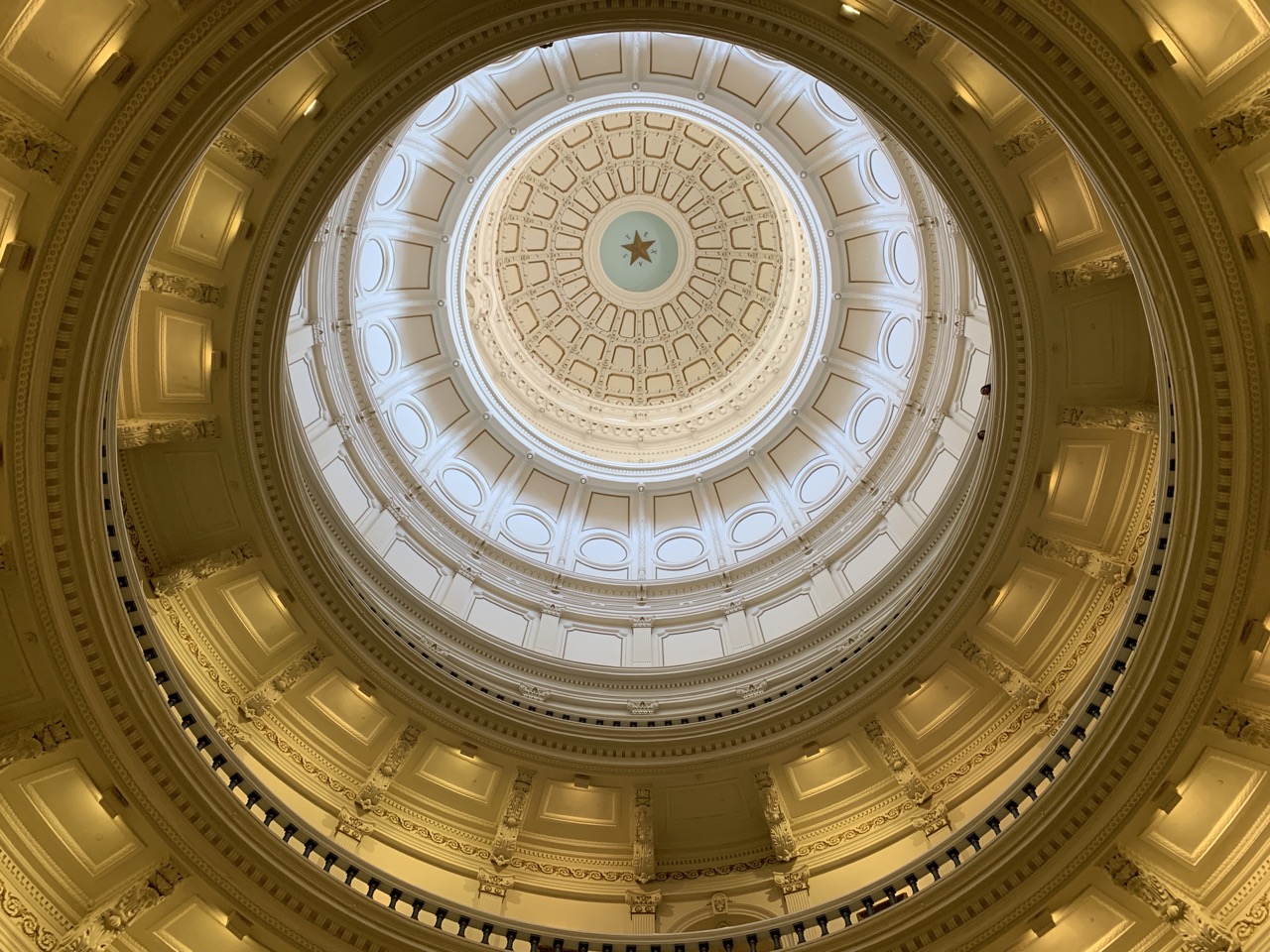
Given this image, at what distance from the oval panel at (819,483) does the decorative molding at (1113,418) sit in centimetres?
893

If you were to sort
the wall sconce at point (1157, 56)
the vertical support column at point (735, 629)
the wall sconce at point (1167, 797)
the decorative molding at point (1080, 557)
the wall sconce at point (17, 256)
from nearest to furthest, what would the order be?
the wall sconce at point (1157, 56) < the wall sconce at point (17, 256) < the wall sconce at point (1167, 797) < the decorative molding at point (1080, 557) < the vertical support column at point (735, 629)

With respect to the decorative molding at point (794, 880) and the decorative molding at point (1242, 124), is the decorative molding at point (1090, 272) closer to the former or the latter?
the decorative molding at point (1242, 124)

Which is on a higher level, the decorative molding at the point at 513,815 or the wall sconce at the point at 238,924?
the decorative molding at the point at 513,815

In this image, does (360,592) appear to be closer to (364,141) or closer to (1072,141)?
(364,141)

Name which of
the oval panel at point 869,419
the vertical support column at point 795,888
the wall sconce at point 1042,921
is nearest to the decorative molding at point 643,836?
the vertical support column at point 795,888

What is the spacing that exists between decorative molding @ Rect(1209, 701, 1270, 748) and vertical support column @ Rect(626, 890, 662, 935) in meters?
9.66

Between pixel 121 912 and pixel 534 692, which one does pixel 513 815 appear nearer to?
pixel 534 692

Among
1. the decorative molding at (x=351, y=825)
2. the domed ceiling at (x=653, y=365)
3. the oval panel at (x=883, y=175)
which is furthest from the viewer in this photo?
the oval panel at (x=883, y=175)

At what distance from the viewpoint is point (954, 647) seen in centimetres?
1616

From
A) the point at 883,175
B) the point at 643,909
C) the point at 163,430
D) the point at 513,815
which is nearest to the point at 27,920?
the point at 163,430

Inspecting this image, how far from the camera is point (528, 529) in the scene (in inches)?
957

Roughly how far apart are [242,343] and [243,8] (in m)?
5.91

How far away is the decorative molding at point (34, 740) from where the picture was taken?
10227mm

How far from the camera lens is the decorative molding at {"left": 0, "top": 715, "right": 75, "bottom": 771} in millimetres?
10227
